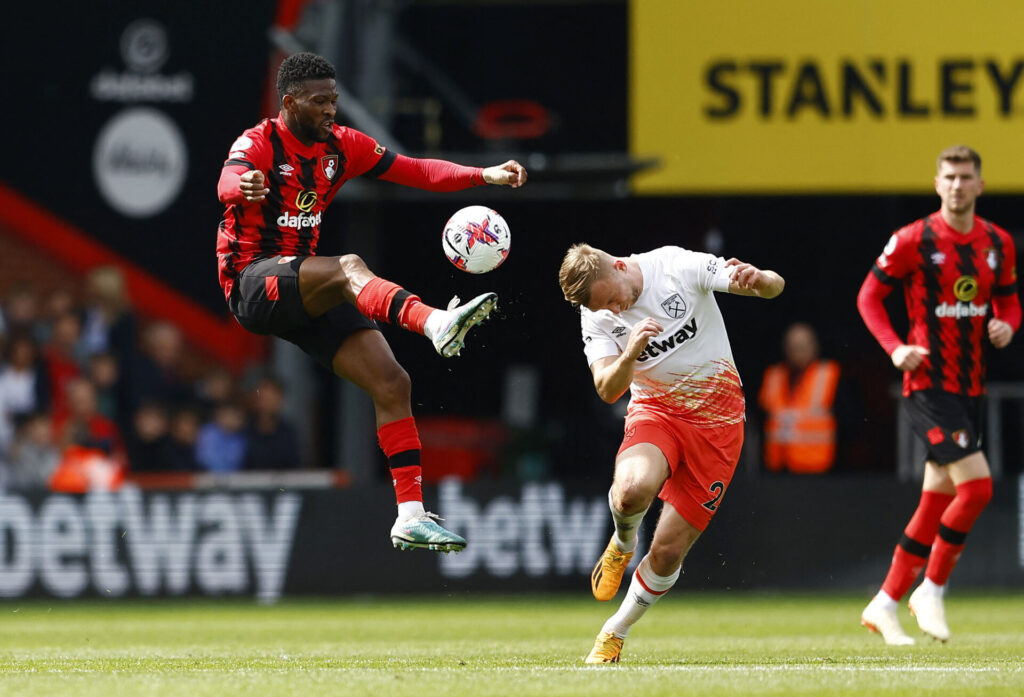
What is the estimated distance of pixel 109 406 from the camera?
14.4 metres

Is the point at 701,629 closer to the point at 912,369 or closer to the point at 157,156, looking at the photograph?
the point at 912,369

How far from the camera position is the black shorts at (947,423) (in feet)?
30.6

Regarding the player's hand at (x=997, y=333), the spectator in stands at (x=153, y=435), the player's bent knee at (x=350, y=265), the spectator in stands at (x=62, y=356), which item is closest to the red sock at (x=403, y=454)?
the player's bent knee at (x=350, y=265)

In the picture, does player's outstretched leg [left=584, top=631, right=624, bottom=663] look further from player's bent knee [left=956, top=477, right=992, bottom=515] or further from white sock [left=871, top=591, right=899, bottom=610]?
player's bent knee [left=956, top=477, right=992, bottom=515]

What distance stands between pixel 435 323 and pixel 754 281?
57.4 inches

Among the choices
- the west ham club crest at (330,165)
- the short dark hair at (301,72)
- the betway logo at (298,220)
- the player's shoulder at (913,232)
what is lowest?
the betway logo at (298,220)

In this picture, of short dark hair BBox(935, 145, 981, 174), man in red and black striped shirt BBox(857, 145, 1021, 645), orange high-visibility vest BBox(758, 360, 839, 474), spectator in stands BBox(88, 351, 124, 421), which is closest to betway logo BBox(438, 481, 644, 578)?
orange high-visibility vest BBox(758, 360, 839, 474)

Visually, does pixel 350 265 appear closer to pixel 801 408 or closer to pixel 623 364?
pixel 623 364

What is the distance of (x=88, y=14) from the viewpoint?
17.0m

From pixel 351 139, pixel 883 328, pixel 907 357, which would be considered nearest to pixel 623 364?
pixel 351 139

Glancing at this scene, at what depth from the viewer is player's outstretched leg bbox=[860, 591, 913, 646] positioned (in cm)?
931

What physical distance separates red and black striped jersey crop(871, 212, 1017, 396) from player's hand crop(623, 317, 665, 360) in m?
2.77

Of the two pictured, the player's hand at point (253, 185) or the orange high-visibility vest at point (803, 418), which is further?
the orange high-visibility vest at point (803, 418)

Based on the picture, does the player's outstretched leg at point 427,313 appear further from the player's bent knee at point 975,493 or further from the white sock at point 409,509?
the player's bent knee at point 975,493
